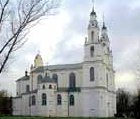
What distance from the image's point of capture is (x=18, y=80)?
104000 millimetres

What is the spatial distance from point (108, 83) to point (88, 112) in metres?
10.6

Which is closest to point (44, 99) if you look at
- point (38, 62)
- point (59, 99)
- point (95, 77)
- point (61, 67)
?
point (59, 99)

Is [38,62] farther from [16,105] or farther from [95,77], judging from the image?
[95,77]

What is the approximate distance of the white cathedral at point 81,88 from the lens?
8619 centimetres

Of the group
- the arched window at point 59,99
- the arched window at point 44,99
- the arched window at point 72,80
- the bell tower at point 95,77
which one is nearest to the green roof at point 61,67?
the arched window at point 72,80

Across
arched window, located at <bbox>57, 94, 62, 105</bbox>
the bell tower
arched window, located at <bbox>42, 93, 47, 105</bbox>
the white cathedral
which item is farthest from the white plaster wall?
the bell tower

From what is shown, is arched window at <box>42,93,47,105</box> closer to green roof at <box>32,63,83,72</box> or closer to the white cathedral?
the white cathedral

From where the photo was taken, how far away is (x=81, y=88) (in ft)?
289

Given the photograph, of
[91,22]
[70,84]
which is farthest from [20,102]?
[91,22]

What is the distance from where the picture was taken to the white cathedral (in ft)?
283

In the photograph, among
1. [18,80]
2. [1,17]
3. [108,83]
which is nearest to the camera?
[1,17]

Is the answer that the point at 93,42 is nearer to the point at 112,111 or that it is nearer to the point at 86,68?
the point at 86,68

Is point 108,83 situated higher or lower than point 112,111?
higher

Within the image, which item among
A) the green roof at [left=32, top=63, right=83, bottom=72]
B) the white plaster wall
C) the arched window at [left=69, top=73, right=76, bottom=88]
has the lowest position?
the white plaster wall
